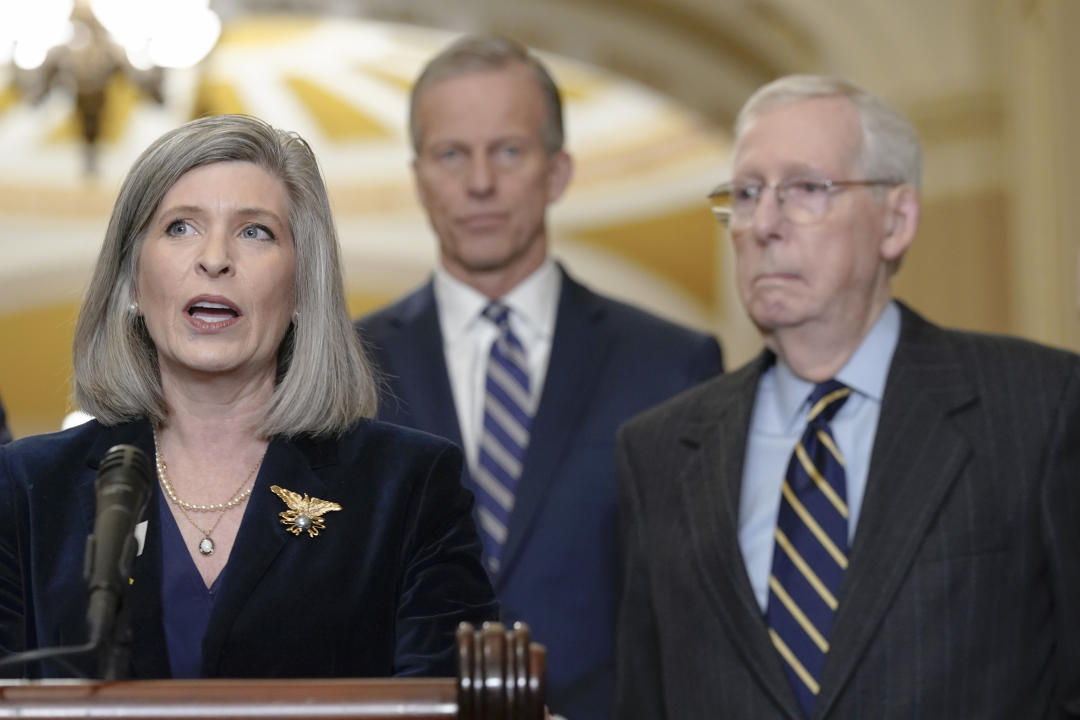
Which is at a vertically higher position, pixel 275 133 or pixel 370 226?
pixel 370 226

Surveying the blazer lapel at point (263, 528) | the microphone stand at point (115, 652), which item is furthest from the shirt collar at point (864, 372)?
the microphone stand at point (115, 652)

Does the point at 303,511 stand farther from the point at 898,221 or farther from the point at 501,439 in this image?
the point at 898,221

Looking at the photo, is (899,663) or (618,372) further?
(618,372)

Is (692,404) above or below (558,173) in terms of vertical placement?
below

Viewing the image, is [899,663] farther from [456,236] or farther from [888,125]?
[456,236]

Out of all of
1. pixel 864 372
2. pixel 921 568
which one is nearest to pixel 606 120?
pixel 864 372

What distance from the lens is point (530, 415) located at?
365 centimetres

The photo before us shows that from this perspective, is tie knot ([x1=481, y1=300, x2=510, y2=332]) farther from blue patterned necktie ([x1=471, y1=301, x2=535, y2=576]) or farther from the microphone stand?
the microphone stand

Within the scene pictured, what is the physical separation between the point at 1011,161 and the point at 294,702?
6390mm

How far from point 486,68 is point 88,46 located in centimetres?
610

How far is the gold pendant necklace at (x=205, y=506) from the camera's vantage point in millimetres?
2371

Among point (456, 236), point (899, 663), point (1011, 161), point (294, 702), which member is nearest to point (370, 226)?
point (1011, 161)

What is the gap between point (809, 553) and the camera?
301cm

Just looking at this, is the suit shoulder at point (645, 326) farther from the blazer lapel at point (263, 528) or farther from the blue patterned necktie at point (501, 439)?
the blazer lapel at point (263, 528)
